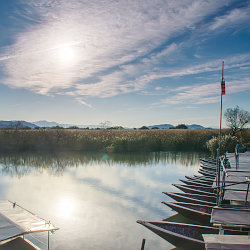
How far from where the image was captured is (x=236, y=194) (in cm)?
689

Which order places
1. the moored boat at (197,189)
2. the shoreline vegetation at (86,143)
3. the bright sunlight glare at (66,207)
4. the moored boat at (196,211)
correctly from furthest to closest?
1. the shoreline vegetation at (86,143)
2. the moored boat at (197,189)
3. the bright sunlight glare at (66,207)
4. the moored boat at (196,211)

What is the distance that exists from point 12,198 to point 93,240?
604 cm

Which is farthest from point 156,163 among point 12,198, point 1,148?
point 1,148

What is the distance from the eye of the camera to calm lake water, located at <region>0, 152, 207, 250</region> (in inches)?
288

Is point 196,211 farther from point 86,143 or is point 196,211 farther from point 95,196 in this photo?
point 86,143

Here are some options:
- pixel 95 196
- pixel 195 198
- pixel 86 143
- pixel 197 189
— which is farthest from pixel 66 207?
pixel 86 143

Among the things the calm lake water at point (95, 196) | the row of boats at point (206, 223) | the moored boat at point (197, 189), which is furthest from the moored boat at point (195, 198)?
the calm lake water at point (95, 196)

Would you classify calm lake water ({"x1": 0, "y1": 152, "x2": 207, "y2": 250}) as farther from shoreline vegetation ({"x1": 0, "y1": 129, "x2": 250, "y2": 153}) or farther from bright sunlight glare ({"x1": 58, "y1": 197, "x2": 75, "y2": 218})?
shoreline vegetation ({"x1": 0, "y1": 129, "x2": 250, "y2": 153})

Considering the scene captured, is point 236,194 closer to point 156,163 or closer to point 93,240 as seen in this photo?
point 93,240

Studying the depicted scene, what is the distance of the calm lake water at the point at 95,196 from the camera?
7.30 meters

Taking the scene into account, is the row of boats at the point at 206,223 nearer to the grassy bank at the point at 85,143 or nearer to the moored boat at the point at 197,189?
the moored boat at the point at 197,189

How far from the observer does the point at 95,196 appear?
11.7 meters

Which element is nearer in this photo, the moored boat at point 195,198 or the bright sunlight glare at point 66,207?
the moored boat at point 195,198

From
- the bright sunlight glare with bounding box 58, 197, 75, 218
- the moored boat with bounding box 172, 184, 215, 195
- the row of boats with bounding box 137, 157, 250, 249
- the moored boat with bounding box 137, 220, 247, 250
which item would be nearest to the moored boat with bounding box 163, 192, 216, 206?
the row of boats with bounding box 137, 157, 250, 249
